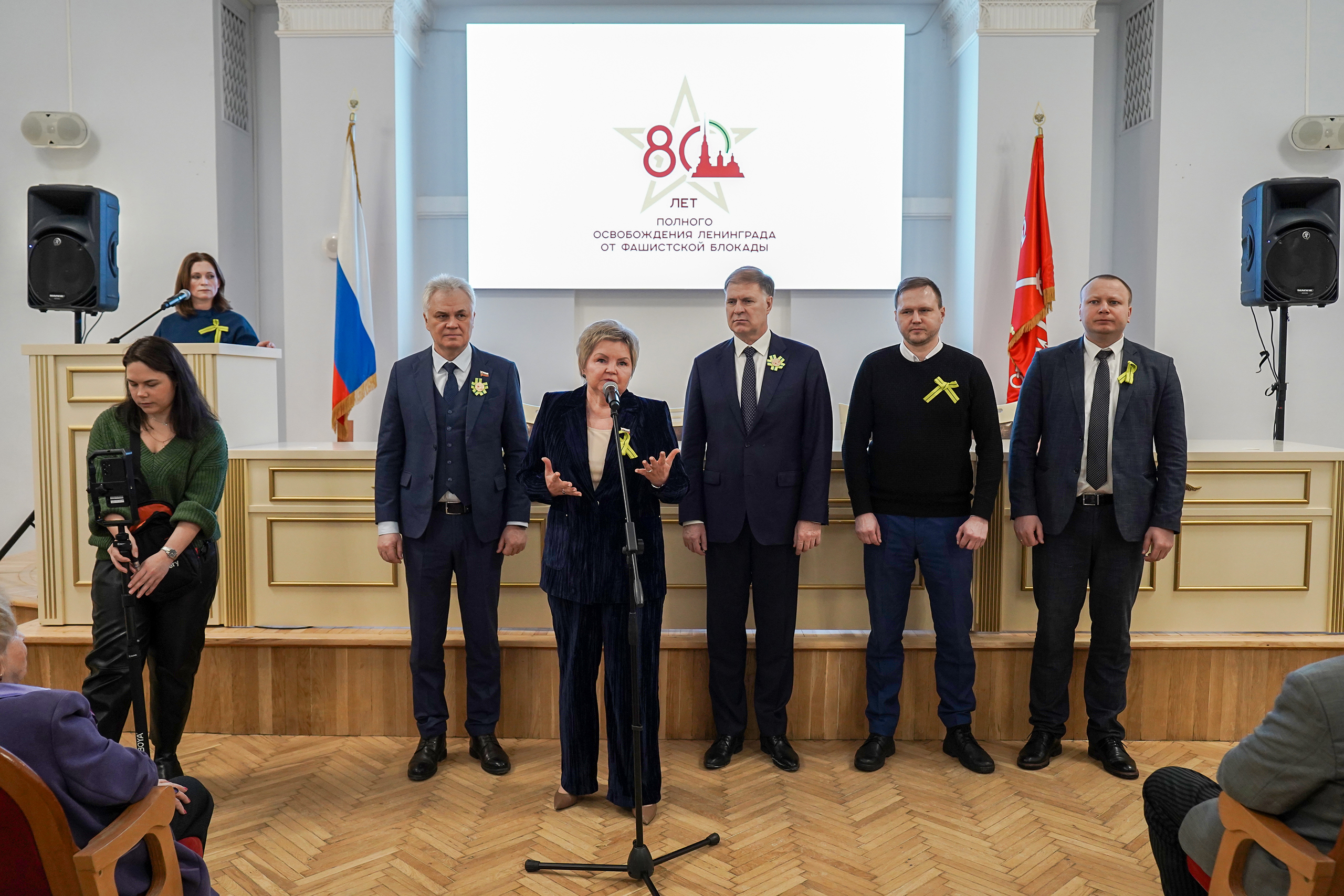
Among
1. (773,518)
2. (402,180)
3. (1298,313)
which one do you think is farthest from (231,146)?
(1298,313)

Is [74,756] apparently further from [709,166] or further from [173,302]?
[709,166]

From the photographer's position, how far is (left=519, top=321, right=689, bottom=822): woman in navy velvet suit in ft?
8.33

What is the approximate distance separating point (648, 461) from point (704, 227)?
3879 millimetres

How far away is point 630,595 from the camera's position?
2527 millimetres

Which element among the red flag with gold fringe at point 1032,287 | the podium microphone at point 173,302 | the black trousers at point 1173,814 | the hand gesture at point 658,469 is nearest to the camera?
the black trousers at point 1173,814

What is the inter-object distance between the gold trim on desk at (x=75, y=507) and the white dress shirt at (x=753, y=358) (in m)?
2.31

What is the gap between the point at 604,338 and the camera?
2455 mm

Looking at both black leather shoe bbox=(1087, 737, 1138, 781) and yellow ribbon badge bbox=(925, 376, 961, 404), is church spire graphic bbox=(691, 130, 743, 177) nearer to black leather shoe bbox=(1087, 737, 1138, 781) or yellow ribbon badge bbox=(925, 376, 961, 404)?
yellow ribbon badge bbox=(925, 376, 961, 404)

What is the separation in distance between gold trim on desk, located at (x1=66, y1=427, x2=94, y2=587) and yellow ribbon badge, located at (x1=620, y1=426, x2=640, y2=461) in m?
2.12

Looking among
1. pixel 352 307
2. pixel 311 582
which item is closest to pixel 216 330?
pixel 352 307

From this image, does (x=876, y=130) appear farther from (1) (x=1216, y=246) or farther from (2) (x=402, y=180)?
(2) (x=402, y=180)

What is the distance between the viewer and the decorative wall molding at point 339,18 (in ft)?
18.0

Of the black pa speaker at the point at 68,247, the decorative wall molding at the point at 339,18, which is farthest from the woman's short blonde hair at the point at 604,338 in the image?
the decorative wall molding at the point at 339,18

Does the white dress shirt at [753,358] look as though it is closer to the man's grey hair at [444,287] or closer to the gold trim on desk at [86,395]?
the man's grey hair at [444,287]
